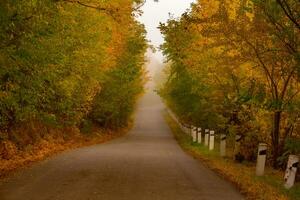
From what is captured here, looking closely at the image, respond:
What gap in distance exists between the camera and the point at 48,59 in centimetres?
1309

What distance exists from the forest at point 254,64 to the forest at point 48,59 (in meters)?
3.12

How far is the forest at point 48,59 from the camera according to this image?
1123 centimetres

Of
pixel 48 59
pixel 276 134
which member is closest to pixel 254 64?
pixel 276 134

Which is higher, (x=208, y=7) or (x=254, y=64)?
(x=208, y=7)

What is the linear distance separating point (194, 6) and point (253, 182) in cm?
1524

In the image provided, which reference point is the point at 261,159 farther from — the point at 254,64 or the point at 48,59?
the point at 48,59

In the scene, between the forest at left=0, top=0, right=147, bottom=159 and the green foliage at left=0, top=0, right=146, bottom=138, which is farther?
the forest at left=0, top=0, right=147, bottom=159

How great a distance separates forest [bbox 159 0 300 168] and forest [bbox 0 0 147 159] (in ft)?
10.2

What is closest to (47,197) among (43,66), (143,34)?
(43,66)

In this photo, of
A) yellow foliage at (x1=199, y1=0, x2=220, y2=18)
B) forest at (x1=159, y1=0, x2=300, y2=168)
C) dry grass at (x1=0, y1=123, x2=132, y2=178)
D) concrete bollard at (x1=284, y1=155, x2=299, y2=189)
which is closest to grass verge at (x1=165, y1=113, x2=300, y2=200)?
concrete bollard at (x1=284, y1=155, x2=299, y2=189)

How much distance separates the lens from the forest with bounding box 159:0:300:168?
1275 centimetres

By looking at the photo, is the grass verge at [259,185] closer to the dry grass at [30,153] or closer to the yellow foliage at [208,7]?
the dry grass at [30,153]

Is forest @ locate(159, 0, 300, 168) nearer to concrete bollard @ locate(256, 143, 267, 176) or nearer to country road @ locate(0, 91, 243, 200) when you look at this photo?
concrete bollard @ locate(256, 143, 267, 176)

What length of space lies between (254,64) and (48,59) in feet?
28.0
